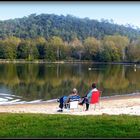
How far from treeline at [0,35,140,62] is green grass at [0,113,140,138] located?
348 feet

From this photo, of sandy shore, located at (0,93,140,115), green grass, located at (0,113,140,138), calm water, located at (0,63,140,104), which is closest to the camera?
green grass, located at (0,113,140,138)

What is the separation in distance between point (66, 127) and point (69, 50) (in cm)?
11961

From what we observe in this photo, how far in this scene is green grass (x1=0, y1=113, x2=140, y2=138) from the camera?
930cm

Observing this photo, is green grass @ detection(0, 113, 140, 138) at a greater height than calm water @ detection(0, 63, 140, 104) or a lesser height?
greater

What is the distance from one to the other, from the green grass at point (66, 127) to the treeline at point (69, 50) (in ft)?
348

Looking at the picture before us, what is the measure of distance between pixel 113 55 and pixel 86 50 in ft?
35.6

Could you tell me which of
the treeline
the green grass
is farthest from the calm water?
the treeline

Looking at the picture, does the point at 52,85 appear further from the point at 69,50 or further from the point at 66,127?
the point at 69,50

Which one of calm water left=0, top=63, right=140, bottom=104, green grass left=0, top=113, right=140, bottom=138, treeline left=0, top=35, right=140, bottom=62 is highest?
green grass left=0, top=113, right=140, bottom=138

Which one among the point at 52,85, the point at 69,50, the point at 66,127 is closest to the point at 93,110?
the point at 66,127

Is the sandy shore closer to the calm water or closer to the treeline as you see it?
the calm water

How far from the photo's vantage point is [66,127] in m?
9.91

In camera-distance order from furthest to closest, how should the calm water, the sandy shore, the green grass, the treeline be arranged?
the treeline, the calm water, the sandy shore, the green grass

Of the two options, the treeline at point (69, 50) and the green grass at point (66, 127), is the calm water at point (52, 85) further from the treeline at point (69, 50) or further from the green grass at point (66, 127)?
the treeline at point (69, 50)
